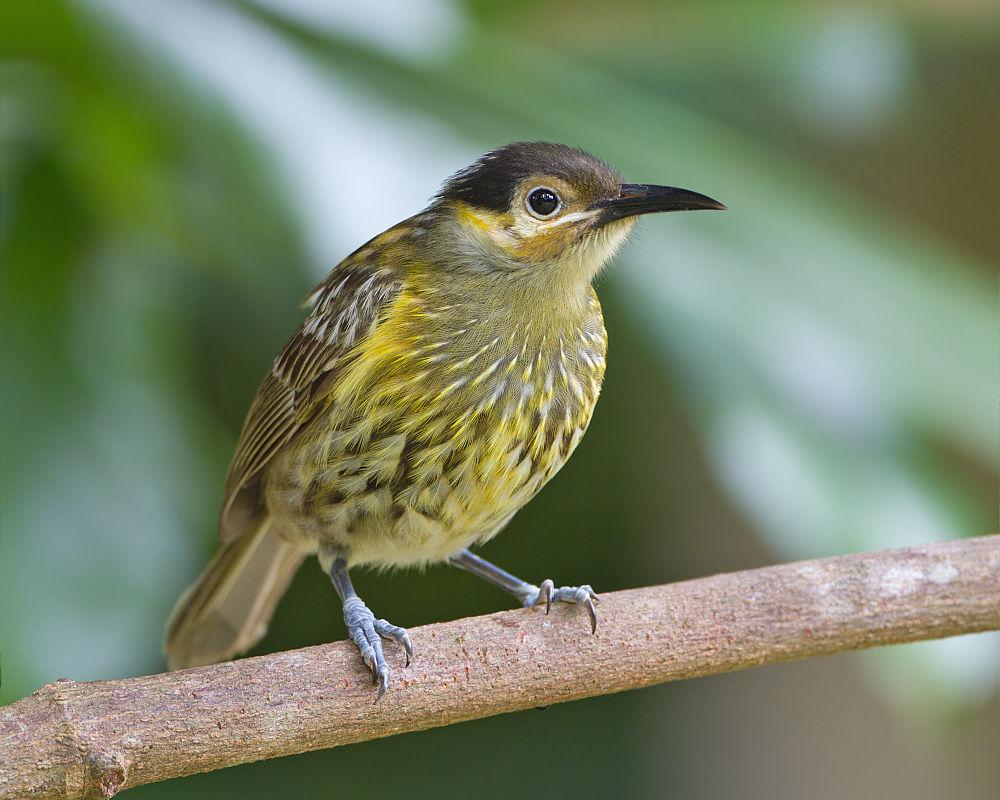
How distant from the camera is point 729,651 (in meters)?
2.12

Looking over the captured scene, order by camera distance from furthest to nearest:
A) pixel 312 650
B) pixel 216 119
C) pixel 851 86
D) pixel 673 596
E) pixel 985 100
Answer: pixel 985 100 → pixel 851 86 → pixel 216 119 → pixel 673 596 → pixel 312 650

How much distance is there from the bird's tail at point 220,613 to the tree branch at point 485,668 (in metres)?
0.71

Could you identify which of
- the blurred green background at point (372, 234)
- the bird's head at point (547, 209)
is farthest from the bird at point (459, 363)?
the blurred green background at point (372, 234)

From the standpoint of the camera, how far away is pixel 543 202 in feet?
7.07

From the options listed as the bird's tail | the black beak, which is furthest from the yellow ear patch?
the bird's tail

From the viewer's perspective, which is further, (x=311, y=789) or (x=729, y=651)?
(x=311, y=789)

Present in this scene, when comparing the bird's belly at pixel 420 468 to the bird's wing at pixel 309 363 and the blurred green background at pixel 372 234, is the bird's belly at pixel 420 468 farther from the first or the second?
the blurred green background at pixel 372 234

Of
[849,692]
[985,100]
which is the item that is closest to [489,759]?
[849,692]

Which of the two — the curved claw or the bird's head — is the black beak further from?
the curved claw

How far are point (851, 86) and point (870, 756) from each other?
215cm

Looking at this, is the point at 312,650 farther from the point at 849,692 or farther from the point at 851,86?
the point at 849,692

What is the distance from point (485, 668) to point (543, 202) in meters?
0.73

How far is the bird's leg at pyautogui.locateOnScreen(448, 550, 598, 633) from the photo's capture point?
2.16 meters

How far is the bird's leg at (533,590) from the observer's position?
2.16m
